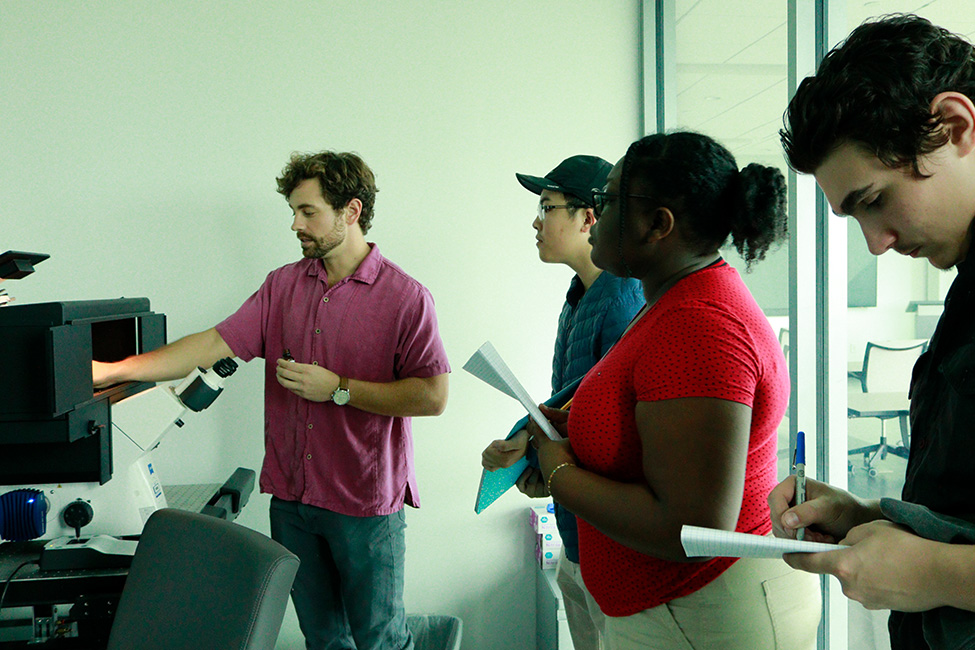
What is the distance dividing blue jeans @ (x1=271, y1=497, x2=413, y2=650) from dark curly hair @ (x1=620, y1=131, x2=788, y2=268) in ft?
4.34

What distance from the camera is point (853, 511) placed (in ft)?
2.71

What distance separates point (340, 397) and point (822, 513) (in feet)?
4.74

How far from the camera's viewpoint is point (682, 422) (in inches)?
38.9

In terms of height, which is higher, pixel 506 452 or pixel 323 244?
pixel 323 244

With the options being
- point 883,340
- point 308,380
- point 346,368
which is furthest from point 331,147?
point 883,340

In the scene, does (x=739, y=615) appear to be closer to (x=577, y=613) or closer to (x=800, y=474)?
Result: (x=800, y=474)

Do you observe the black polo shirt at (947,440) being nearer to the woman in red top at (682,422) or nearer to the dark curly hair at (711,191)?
the woman in red top at (682,422)

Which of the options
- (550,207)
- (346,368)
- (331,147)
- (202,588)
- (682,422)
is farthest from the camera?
(331,147)

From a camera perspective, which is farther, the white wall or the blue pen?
the white wall

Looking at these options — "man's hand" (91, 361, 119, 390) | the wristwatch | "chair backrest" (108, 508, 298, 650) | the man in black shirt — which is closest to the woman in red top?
the man in black shirt

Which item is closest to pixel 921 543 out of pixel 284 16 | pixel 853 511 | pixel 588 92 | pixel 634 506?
pixel 853 511

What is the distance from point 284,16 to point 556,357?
1.76 m

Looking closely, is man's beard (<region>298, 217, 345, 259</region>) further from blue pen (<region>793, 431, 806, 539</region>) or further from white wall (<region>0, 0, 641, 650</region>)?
blue pen (<region>793, 431, 806, 539</region>)

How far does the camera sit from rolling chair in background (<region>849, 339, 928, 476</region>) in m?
1.54
